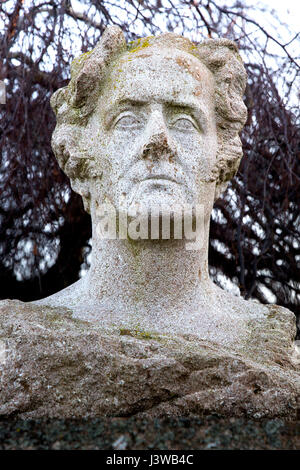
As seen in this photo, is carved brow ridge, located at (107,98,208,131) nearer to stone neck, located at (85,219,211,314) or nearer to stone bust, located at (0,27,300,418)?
stone bust, located at (0,27,300,418)

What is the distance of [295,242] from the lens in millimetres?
5680

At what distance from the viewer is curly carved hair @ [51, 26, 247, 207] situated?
135 inches

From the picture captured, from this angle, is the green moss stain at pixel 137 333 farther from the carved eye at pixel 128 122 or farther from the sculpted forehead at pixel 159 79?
the sculpted forehead at pixel 159 79

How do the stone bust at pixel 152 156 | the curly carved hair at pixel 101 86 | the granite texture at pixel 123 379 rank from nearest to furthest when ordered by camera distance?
the granite texture at pixel 123 379
the stone bust at pixel 152 156
the curly carved hair at pixel 101 86

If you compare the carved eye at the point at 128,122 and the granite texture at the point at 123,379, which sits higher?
the carved eye at the point at 128,122

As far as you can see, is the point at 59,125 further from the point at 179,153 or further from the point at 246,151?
the point at 246,151

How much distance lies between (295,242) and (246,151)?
968 millimetres

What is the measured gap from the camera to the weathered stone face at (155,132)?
317 cm

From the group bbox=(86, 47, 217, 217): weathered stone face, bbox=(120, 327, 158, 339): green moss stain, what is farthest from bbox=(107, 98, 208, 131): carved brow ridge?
bbox=(120, 327, 158, 339): green moss stain

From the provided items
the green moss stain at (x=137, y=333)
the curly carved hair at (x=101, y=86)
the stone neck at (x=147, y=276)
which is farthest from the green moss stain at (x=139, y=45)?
the green moss stain at (x=137, y=333)

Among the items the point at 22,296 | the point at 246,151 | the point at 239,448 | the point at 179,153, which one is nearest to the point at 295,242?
the point at 246,151

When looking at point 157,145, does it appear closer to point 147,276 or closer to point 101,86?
point 101,86
